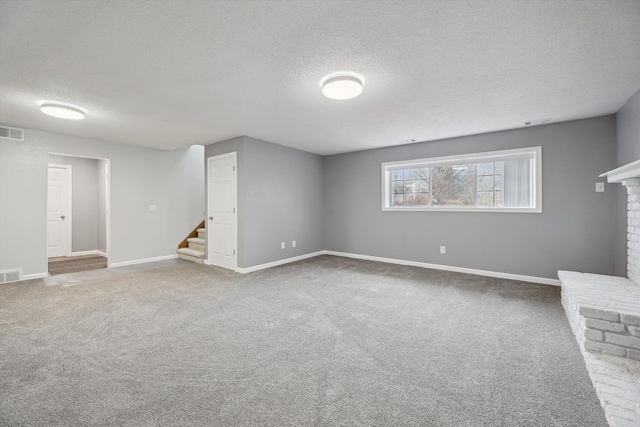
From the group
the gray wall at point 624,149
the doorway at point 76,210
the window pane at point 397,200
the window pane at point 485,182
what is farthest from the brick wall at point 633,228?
the doorway at point 76,210

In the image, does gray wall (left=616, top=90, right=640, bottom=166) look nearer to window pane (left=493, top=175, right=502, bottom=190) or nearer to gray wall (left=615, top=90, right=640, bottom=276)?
gray wall (left=615, top=90, right=640, bottom=276)

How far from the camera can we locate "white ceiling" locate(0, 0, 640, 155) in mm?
1761

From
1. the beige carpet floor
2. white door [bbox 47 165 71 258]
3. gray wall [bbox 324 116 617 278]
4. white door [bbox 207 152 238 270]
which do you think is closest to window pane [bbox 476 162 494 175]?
gray wall [bbox 324 116 617 278]

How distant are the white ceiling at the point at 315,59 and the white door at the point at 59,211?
2973mm

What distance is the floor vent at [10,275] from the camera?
414 centimetres

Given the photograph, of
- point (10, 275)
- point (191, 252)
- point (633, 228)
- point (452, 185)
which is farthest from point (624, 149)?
point (10, 275)

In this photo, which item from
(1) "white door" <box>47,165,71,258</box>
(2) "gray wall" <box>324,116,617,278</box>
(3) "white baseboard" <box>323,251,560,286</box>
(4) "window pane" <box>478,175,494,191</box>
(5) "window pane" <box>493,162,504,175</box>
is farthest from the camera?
(1) "white door" <box>47,165,71,258</box>

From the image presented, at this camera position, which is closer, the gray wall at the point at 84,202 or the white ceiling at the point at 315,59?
the white ceiling at the point at 315,59

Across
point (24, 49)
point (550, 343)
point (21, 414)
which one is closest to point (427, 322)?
point (550, 343)

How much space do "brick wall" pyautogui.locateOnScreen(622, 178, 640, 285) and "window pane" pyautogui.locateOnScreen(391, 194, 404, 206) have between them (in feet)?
10.5

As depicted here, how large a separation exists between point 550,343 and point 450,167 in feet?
11.2

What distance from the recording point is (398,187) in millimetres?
5773

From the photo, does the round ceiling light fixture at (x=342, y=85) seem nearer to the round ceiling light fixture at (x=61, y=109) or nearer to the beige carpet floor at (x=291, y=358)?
the beige carpet floor at (x=291, y=358)

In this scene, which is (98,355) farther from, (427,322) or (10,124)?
(10,124)
